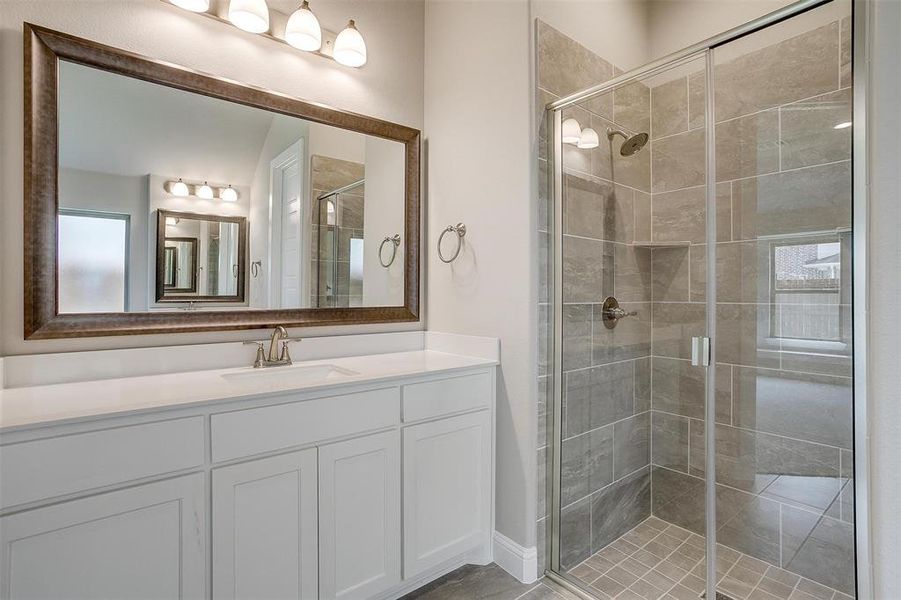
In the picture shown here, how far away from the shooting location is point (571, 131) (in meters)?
1.92

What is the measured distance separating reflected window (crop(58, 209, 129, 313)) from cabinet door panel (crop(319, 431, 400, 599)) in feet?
3.12

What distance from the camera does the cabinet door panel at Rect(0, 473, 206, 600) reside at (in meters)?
1.05

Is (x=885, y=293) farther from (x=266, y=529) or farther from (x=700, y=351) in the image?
(x=266, y=529)

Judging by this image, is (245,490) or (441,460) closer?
(245,490)

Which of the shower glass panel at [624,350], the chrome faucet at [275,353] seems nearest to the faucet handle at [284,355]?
the chrome faucet at [275,353]

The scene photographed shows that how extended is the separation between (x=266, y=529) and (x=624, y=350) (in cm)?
156

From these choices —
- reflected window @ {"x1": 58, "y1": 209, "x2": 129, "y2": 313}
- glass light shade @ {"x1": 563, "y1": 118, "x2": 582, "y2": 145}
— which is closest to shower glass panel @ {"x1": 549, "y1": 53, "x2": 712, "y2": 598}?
glass light shade @ {"x1": 563, "y1": 118, "x2": 582, "y2": 145}

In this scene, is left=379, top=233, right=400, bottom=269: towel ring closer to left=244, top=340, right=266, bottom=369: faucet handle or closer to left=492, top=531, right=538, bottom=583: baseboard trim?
left=244, top=340, right=266, bottom=369: faucet handle

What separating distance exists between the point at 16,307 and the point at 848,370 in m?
2.65

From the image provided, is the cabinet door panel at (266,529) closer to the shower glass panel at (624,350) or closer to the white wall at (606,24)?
the shower glass panel at (624,350)

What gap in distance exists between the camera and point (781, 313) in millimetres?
1667

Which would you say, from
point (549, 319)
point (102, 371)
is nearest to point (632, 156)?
point (549, 319)

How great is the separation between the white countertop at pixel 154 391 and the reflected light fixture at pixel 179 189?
689 millimetres

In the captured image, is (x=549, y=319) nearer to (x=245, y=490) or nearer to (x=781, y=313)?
(x=781, y=313)
